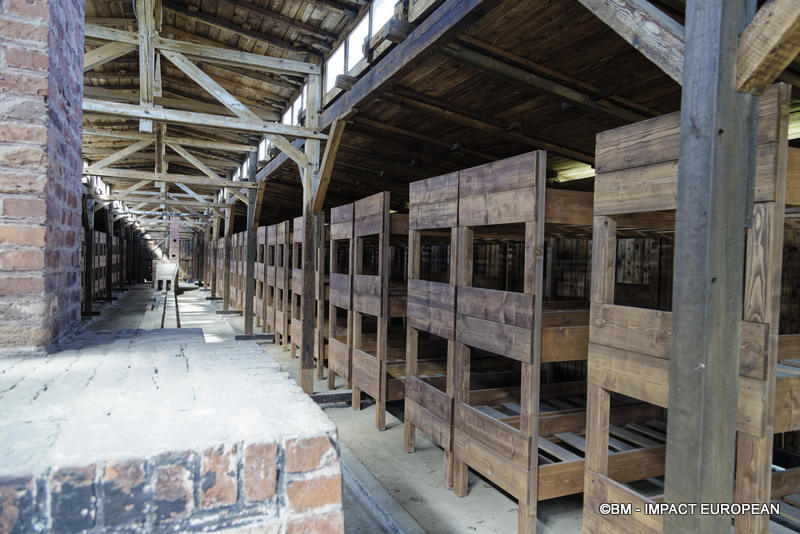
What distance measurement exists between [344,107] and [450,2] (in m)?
2.88

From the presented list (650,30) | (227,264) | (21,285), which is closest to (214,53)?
(21,285)

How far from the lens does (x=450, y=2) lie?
4.20 meters

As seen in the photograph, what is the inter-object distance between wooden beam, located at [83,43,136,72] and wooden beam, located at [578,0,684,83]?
248 inches

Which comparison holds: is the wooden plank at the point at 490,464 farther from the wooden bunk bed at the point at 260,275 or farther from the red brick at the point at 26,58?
the wooden bunk bed at the point at 260,275

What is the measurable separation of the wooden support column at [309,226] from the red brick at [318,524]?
21.3ft

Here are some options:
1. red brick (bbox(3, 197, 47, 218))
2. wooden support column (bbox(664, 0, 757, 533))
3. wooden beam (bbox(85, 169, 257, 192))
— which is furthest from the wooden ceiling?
red brick (bbox(3, 197, 47, 218))

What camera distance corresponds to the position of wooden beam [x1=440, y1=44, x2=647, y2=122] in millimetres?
4699

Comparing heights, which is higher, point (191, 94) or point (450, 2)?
point (191, 94)

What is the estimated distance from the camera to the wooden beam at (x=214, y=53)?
6402 mm

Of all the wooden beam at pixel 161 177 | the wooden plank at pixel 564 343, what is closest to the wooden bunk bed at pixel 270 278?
the wooden beam at pixel 161 177

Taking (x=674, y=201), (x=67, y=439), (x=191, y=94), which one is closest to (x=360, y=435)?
(x=674, y=201)

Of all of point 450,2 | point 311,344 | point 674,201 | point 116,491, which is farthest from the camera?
point 311,344

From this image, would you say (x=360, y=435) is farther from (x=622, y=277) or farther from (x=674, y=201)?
(x=674, y=201)

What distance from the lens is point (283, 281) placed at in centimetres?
1098
